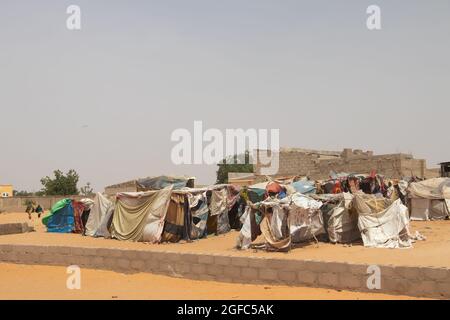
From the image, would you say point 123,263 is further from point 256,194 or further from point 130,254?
point 256,194

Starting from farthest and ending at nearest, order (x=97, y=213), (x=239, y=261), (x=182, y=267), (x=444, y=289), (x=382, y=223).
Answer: (x=97, y=213) → (x=382, y=223) → (x=182, y=267) → (x=239, y=261) → (x=444, y=289)

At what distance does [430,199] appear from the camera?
19.3 metres

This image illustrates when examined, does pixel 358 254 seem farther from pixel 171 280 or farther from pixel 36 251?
pixel 36 251

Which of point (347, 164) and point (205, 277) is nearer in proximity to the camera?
point (205, 277)

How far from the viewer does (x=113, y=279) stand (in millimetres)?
11617

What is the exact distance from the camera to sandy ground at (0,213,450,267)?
976 centimetres

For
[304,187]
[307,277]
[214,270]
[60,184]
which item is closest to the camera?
[307,277]

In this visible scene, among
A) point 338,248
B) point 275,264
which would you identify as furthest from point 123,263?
point 338,248

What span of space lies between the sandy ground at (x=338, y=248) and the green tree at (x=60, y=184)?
36.7 meters

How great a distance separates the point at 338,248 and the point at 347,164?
53.1 feet

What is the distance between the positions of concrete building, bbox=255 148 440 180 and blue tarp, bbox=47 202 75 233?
50.3ft

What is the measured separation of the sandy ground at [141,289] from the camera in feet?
29.2
